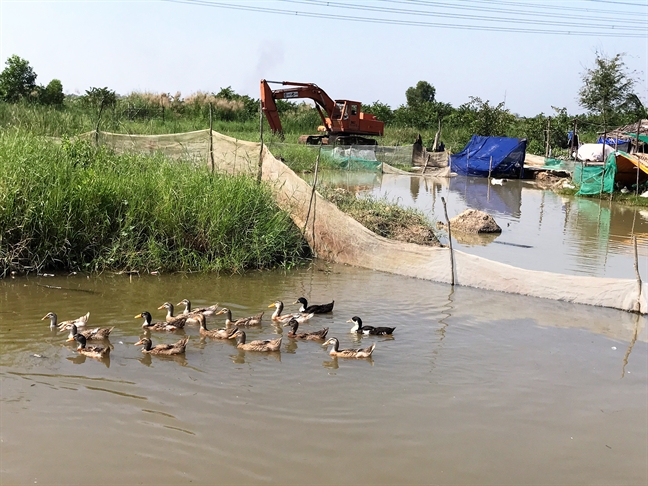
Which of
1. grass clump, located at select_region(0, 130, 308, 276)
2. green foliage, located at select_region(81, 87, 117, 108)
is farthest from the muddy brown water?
green foliage, located at select_region(81, 87, 117, 108)

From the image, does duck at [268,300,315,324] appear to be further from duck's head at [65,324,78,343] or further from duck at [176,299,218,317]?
duck's head at [65,324,78,343]

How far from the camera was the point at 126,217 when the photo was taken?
10.0 m

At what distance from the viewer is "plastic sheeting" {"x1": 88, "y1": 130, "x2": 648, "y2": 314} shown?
917 cm

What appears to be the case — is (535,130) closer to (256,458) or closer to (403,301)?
(403,301)

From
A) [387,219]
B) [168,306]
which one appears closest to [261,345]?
[168,306]

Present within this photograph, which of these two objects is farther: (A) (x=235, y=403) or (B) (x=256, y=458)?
(A) (x=235, y=403)

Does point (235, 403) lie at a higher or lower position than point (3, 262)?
lower

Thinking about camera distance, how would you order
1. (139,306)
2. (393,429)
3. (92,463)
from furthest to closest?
(139,306)
(393,429)
(92,463)

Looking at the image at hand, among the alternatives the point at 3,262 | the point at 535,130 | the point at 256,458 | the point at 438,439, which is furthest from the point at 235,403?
the point at 535,130

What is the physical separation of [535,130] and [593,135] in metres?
4.49

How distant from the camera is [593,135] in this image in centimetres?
4231

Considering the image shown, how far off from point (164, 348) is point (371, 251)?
4865mm

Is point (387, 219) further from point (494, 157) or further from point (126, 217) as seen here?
point (494, 157)

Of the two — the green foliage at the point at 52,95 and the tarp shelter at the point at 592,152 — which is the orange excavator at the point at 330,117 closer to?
the green foliage at the point at 52,95
